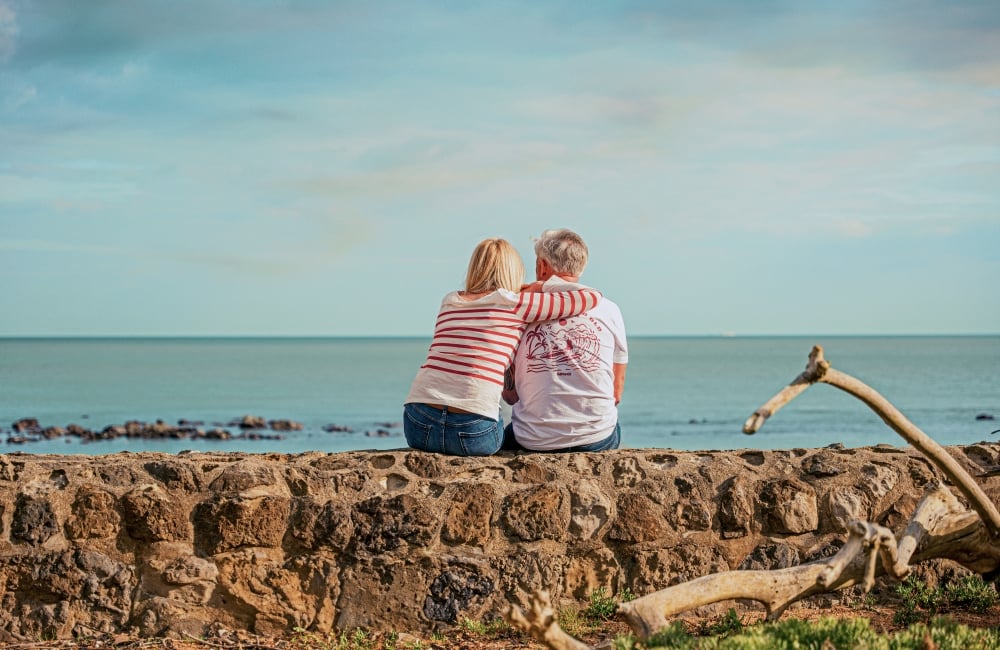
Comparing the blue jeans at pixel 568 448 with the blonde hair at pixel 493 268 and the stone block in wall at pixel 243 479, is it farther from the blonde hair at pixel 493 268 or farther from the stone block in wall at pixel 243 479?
the stone block in wall at pixel 243 479

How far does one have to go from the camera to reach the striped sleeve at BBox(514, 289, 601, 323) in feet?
16.8

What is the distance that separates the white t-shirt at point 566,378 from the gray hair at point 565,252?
15cm

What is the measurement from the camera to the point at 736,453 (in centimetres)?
529

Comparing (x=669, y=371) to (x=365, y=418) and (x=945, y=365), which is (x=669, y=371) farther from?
(x=365, y=418)

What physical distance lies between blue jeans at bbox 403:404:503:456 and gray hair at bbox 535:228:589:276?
95 centimetres

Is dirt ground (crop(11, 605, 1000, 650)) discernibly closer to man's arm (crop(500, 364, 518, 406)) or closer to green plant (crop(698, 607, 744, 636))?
green plant (crop(698, 607, 744, 636))

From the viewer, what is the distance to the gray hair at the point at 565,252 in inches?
212

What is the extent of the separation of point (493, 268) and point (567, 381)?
0.74 meters

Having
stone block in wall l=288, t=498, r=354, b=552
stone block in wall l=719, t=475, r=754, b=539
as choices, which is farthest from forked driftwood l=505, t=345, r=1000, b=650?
stone block in wall l=288, t=498, r=354, b=552

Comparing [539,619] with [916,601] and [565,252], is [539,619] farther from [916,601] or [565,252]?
[916,601]

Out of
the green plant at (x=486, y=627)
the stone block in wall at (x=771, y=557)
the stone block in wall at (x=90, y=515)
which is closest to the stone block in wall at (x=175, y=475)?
the stone block in wall at (x=90, y=515)

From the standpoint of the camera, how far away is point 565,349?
5.21m

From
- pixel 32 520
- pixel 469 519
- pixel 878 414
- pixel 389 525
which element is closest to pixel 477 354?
pixel 469 519

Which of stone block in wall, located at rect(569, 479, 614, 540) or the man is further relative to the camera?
the man
